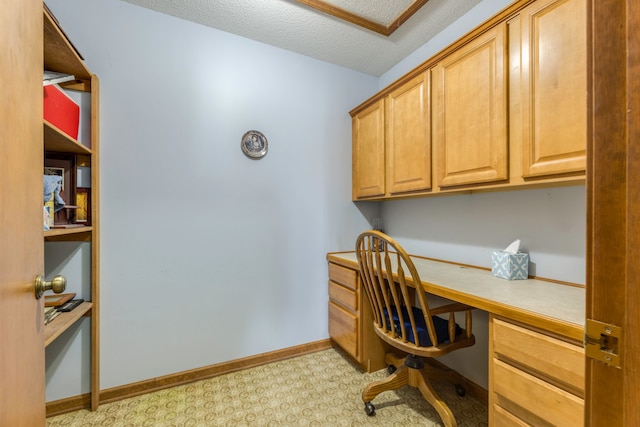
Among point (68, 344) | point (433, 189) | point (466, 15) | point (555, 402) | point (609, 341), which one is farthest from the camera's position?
point (466, 15)

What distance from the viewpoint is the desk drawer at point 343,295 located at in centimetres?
194

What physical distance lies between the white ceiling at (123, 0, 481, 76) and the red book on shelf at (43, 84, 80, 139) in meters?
0.81

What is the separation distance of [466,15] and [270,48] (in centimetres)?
140

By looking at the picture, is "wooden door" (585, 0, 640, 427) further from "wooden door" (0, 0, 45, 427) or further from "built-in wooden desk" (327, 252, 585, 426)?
"wooden door" (0, 0, 45, 427)

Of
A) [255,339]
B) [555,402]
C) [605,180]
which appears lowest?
[255,339]

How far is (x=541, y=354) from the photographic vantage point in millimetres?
929

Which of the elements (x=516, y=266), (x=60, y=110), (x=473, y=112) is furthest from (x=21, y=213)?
(x=516, y=266)

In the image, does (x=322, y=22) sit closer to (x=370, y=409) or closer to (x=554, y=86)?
(x=554, y=86)

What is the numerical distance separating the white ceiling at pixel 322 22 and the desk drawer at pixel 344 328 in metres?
2.06

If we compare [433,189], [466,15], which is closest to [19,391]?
[433,189]

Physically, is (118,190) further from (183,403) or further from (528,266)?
(528,266)

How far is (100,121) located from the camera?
1.65m

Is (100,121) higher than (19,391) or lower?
higher

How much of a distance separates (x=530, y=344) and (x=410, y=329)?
0.55 meters
